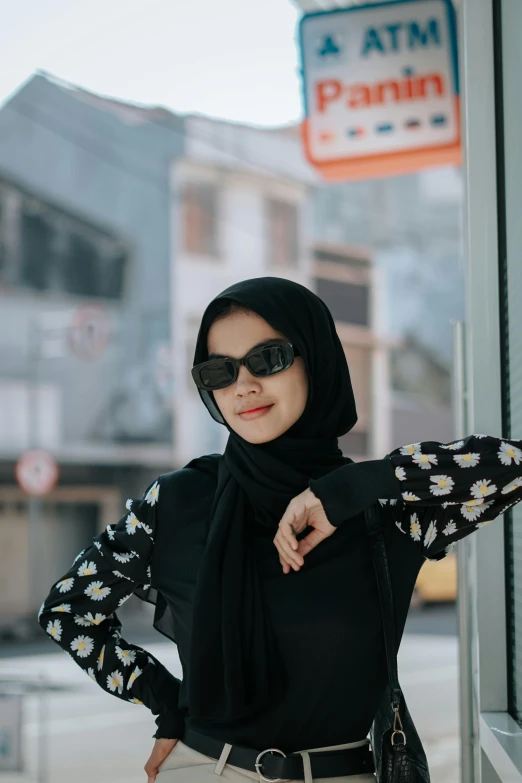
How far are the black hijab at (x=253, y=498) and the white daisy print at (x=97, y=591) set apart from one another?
174 mm

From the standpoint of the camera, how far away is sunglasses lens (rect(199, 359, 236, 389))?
42.1 inches

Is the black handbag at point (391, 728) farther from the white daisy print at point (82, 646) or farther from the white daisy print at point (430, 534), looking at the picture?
the white daisy print at point (82, 646)

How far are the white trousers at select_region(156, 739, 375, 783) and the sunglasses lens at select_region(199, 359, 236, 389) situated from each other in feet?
1.35

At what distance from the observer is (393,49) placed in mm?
2963

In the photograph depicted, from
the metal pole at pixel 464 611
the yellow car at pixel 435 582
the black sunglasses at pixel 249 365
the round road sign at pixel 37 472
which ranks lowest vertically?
the yellow car at pixel 435 582

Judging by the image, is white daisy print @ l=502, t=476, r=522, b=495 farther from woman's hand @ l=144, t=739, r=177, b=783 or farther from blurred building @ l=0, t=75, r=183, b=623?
blurred building @ l=0, t=75, r=183, b=623

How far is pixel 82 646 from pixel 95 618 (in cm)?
4

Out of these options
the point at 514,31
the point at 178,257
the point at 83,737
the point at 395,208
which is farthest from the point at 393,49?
the point at 395,208

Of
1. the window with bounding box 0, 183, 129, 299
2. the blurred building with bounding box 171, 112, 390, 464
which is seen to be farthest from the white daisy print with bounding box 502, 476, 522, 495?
the window with bounding box 0, 183, 129, 299

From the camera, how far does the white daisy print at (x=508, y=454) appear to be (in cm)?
102

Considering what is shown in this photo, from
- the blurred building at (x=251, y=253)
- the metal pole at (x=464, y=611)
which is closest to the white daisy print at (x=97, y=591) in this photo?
the metal pole at (x=464, y=611)

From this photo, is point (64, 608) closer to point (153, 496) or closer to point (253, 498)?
point (153, 496)

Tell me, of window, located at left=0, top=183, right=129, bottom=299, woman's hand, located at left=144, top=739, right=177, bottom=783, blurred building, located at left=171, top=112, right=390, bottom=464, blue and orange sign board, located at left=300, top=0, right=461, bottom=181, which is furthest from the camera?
blurred building, located at left=171, top=112, right=390, bottom=464

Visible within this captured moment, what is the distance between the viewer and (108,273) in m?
12.2
